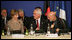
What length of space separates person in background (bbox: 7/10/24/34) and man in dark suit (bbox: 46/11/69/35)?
1.89 ft

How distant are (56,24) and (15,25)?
811 mm

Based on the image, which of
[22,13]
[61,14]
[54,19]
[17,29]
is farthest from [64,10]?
[17,29]

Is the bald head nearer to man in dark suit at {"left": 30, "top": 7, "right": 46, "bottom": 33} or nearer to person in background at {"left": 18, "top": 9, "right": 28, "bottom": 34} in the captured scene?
man in dark suit at {"left": 30, "top": 7, "right": 46, "bottom": 33}

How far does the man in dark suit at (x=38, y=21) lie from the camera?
2.24 metres

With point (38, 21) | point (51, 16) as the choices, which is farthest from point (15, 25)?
point (51, 16)

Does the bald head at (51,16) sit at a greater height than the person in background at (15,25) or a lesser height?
greater

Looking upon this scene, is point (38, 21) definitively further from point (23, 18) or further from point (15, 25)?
point (15, 25)

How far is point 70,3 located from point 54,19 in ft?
1.49

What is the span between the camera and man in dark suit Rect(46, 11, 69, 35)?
7.39ft

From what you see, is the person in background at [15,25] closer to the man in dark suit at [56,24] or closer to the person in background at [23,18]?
the person in background at [23,18]

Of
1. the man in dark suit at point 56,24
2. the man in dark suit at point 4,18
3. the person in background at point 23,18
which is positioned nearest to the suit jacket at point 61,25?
the man in dark suit at point 56,24

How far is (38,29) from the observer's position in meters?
2.25

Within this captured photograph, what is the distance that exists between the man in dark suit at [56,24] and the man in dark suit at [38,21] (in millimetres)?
158

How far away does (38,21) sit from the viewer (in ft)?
7.35
